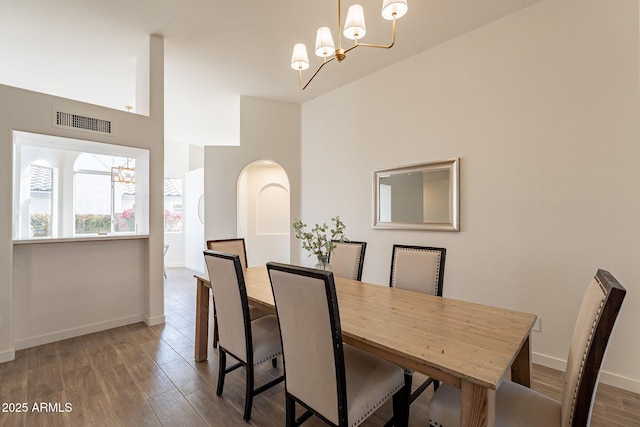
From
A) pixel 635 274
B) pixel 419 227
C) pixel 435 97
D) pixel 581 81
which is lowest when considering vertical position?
pixel 635 274

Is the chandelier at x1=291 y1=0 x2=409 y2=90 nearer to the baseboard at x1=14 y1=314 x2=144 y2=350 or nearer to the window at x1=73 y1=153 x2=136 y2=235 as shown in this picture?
the baseboard at x1=14 y1=314 x2=144 y2=350

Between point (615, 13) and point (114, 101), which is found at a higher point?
point (114, 101)

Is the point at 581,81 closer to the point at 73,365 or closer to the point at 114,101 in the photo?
→ the point at 73,365

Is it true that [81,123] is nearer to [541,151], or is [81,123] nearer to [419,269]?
[419,269]

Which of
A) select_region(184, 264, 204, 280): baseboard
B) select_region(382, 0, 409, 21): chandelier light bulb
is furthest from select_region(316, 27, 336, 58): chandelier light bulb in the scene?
select_region(184, 264, 204, 280): baseboard

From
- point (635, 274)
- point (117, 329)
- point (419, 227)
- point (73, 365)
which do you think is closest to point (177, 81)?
point (117, 329)

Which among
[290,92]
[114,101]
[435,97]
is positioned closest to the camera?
[435,97]

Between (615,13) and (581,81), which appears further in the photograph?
(581,81)

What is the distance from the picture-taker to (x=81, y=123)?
114 inches

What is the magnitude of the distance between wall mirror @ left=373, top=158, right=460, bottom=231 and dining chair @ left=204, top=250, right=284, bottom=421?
200 centimetres

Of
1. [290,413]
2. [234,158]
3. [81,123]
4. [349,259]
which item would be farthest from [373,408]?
[234,158]

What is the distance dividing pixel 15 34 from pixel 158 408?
12.8ft

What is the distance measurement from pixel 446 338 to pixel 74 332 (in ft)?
11.7

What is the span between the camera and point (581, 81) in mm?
2287
